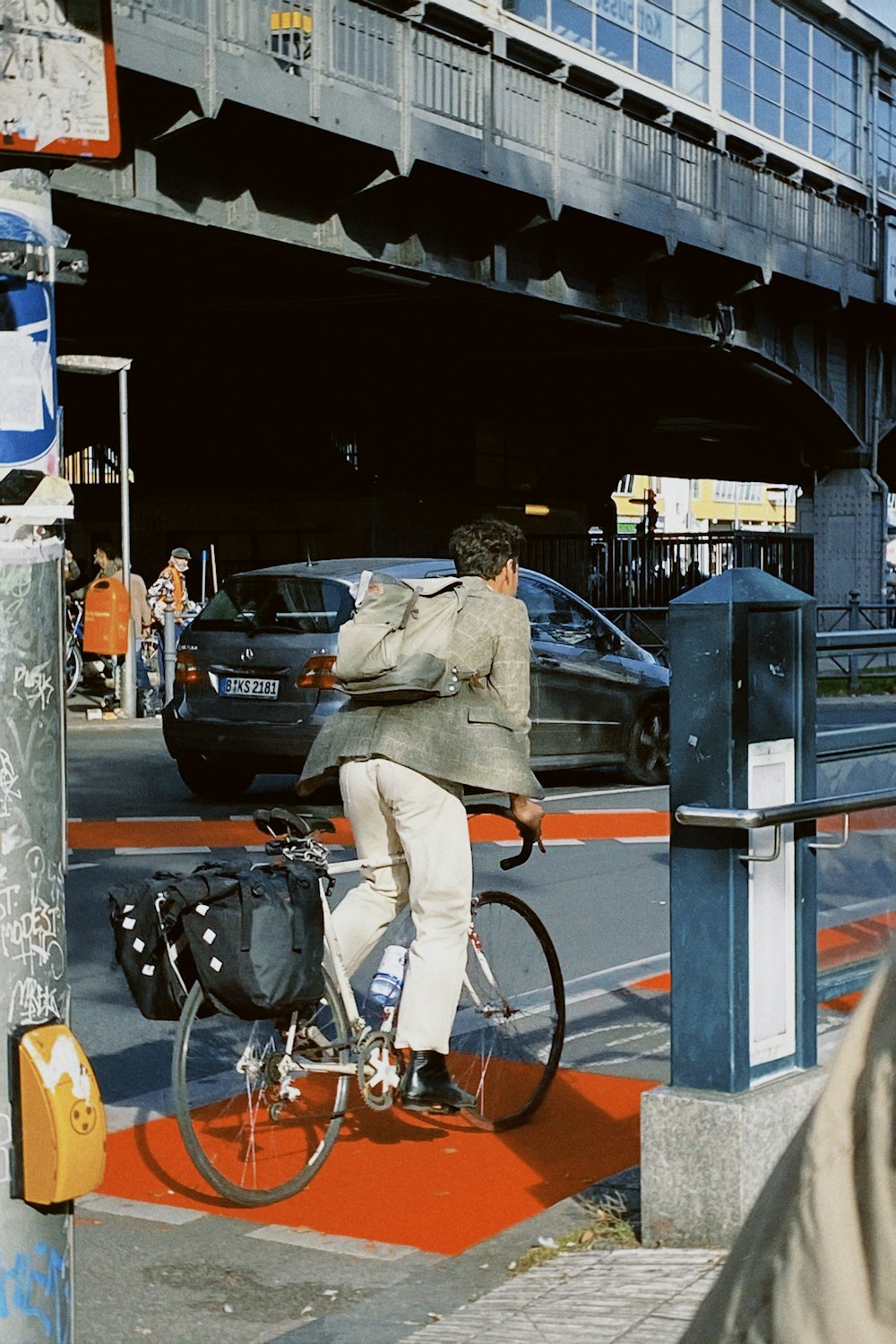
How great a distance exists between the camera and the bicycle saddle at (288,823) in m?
5.07

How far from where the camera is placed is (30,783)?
285 centimetres

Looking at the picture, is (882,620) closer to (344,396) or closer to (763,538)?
(763,538)

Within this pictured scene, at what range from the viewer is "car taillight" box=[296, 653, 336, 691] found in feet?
42.6

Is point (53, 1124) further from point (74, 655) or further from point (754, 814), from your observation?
point (74, 655)

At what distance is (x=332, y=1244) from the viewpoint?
15.5 ft

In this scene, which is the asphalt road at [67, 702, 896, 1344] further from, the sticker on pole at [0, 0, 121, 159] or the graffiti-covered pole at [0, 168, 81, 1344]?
the sticker on pole at [0, 0, 121, 159]

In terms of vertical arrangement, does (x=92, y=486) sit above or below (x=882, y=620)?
above

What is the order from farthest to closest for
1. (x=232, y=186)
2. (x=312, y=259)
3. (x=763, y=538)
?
(x=763, y=538)
(x=312, y=259)
(x=232, y=186)

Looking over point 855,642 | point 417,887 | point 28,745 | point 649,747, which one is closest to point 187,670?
point 649,747

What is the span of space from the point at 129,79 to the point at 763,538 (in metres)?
19.3

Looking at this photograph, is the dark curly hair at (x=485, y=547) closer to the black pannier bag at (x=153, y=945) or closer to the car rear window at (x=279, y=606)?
the black pannier bag at (x=153, y=945)

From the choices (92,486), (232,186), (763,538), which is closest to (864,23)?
(763,538)

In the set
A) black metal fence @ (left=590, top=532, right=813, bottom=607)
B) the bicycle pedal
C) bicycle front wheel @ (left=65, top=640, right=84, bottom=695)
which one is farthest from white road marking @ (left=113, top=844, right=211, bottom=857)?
black metal fence @ (left=590, top=532, right=813, bottom=607)

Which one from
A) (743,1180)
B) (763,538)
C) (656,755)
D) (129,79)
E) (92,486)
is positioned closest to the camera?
(743,1180)
